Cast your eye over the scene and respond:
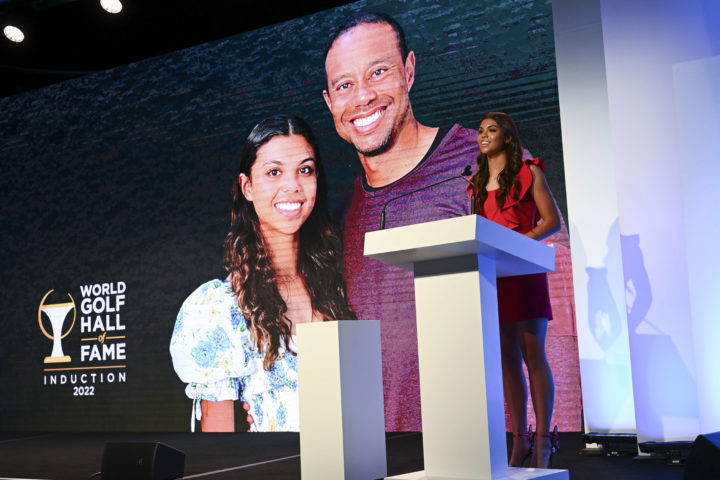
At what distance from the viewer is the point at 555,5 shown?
12.6 feet

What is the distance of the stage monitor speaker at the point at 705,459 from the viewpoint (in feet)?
4.36

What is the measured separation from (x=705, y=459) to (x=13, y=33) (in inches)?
230

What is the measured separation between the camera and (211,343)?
17.5 ft

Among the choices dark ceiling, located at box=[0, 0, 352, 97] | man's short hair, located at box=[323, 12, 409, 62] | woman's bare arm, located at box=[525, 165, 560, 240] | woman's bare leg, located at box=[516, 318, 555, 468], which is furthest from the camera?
dark ceiling, located at box=[0, 0, 352, 97]

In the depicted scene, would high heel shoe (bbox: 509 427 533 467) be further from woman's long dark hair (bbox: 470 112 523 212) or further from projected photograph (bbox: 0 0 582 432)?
projected photograph (bbox: 0 0 582 432)

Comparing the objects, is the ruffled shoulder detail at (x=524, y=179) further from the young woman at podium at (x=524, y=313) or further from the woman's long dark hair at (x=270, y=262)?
the woman's long dark hair at (x=270, y=262)

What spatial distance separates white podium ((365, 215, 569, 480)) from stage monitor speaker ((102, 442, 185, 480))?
810mm

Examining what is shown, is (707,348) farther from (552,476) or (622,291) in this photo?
(552,476)

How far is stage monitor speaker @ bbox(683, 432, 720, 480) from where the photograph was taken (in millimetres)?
1328

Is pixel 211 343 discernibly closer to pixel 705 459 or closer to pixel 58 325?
pixel 58 325

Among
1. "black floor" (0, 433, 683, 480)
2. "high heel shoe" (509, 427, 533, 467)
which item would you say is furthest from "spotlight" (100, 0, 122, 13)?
"high heel shoe" (509, 427, 533, 467)

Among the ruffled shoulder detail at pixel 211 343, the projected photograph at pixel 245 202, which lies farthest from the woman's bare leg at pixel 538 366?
the ruffled shoulder detail at pixel 211 343

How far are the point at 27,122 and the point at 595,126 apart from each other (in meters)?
4.97

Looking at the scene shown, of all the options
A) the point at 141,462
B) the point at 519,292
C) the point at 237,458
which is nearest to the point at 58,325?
the point at 237,458
